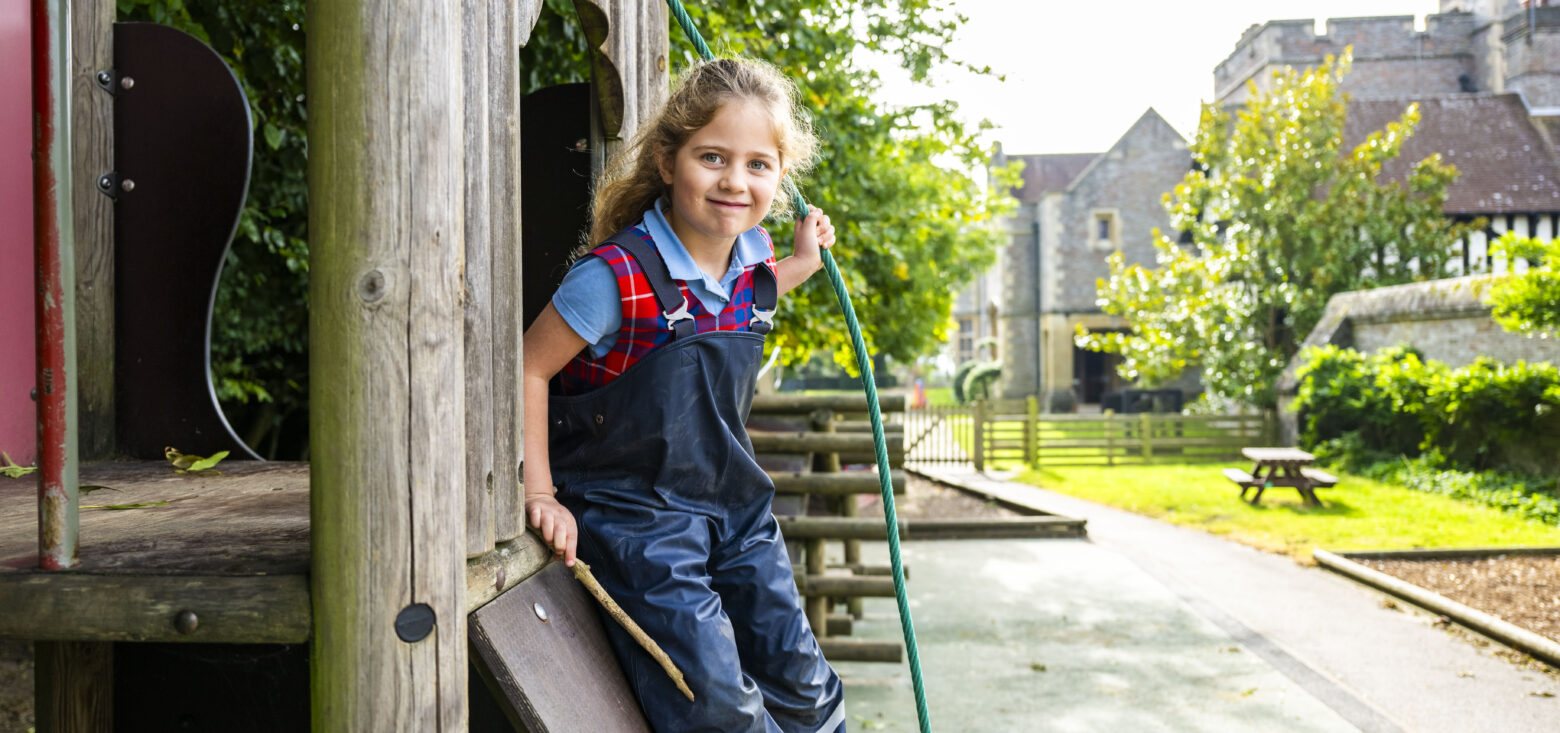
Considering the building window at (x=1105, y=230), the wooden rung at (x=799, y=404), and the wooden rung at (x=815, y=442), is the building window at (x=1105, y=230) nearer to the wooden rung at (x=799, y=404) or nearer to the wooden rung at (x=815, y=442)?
the wooden rung at (x=799, y=404)

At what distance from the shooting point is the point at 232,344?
563cm

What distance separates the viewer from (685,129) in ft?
7.59

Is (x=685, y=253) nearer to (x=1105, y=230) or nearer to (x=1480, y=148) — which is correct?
(x=1480, y=148)

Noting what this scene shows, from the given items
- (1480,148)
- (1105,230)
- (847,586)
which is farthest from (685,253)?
(1105,230)

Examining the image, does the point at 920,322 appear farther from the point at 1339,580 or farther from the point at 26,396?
the point at 26,396

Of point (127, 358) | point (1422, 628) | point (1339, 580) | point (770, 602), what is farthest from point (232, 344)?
point (1339, 580)

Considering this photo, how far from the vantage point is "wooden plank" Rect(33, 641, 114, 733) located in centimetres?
230

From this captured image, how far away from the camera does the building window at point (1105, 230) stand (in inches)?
1458

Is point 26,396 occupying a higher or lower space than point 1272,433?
higher

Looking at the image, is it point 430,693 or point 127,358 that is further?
point 127,358

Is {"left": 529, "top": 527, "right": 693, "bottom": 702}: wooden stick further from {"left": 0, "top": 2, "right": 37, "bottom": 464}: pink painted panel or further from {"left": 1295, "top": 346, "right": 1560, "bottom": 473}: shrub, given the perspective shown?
{"left": 1295, "top": 346, "right": 1560, "bottom": 473}: shrub

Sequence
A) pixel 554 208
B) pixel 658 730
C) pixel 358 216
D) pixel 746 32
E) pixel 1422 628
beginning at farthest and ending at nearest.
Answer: pixel 1422 628 → pixel 746 32 → pixel 554 208 → pixel 658 730 → pixel 358 216

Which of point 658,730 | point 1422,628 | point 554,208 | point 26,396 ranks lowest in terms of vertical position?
point 1422,628

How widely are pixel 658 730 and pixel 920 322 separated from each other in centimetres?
1361
